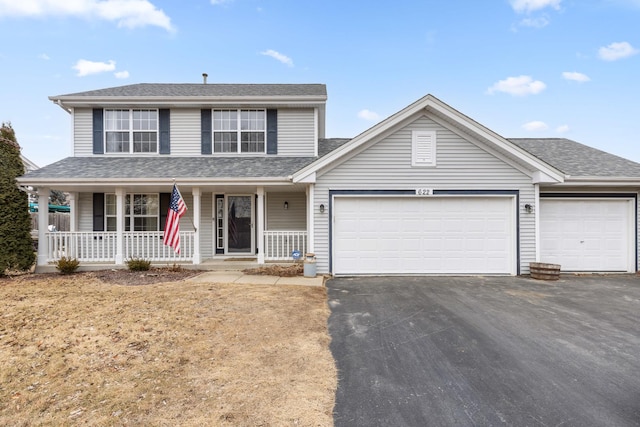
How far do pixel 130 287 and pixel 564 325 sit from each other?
362 inches

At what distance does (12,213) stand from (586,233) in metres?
17.3

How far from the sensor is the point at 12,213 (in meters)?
8.66

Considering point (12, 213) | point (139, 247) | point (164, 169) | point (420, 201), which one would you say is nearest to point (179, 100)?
point (164, 169)

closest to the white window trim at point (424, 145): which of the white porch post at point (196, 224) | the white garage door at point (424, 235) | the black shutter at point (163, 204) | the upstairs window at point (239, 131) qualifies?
the white garage door at point (424, 235)

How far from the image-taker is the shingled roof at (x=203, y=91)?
10969 mm

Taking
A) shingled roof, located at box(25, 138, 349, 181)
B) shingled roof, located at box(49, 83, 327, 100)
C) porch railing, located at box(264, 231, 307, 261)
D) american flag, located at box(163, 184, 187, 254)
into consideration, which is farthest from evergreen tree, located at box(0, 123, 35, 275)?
porch railing, located at box(264, 231, 307, 261)

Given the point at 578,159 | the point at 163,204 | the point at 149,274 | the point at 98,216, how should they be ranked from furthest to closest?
the point at 163,204, the point at 98,216, the point at 578,159, the point at 149,274

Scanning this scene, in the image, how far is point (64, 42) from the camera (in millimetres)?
13844

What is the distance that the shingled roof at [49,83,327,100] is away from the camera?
10969mm

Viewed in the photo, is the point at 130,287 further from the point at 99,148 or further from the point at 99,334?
the point at 99,148

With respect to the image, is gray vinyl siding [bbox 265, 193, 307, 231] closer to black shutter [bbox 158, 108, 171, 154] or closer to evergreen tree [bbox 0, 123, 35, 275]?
black shutter [bbox 158, 108, 171, 154]

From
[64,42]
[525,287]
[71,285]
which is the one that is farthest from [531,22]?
[64,42]

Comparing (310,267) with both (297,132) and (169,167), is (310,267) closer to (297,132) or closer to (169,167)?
(297,132)

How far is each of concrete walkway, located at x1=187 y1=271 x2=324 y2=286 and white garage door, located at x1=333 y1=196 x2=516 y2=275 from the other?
1.12 m
